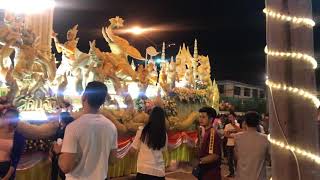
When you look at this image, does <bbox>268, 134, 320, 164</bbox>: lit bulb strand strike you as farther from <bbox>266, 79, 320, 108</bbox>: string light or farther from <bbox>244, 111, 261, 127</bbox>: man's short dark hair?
<bbox>244, 111, 261, 127</bbox>: man's short dark hair

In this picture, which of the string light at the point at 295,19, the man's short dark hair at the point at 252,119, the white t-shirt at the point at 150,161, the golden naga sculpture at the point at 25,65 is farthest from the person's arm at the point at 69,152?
the golden naga sculpture at the point at 25,65

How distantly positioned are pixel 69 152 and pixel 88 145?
0.18m

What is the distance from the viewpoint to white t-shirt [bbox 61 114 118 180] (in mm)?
2936

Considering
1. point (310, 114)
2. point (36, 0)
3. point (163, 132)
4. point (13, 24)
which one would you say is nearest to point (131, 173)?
point (13, 24)

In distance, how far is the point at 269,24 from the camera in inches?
85.8

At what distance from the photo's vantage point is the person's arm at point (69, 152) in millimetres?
2881

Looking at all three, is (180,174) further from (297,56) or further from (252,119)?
(297,56)

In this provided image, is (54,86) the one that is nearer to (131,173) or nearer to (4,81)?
(4,81)

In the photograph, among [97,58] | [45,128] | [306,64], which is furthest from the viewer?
[97,58]

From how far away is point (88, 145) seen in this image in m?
3.01

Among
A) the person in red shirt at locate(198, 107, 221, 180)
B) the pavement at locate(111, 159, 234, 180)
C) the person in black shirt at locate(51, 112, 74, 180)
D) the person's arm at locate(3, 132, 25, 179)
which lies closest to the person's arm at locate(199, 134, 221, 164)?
the person in red shirt at locate(198, 107, 221, 180)

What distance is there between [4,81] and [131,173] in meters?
3.85

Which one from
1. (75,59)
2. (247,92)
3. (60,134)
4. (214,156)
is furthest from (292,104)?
(247,92)

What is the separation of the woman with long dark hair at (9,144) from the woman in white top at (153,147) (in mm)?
1473
